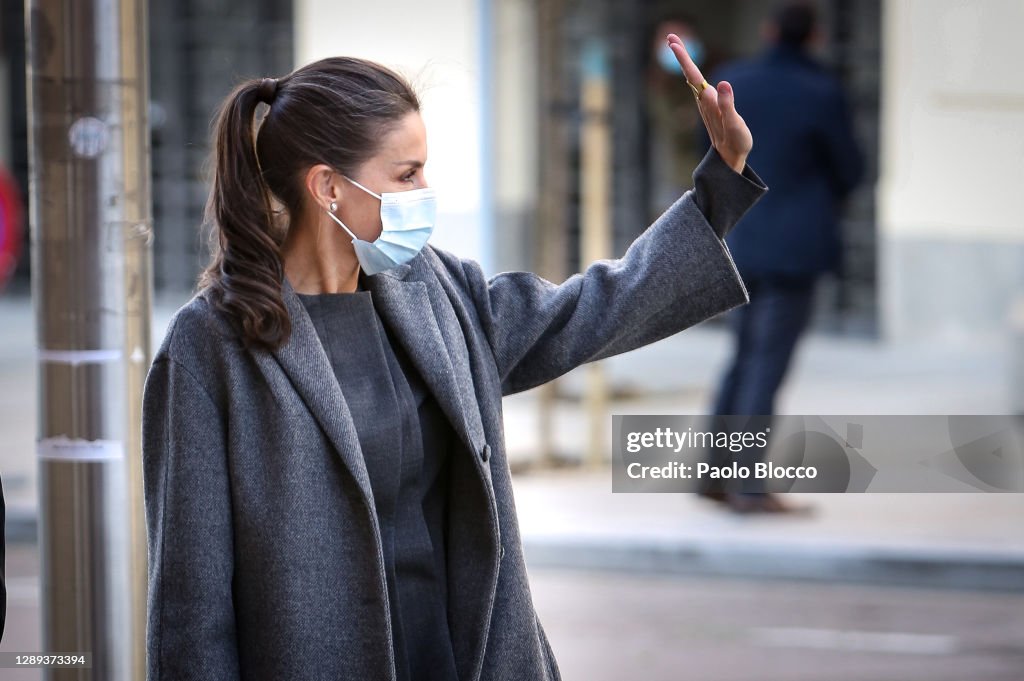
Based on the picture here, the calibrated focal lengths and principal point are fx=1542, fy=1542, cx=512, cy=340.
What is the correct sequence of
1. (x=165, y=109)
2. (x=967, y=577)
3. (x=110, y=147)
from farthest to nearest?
(x=165, y=109) < (x=967, y=577) < (x=110, y=147)

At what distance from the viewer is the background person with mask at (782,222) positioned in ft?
21.7

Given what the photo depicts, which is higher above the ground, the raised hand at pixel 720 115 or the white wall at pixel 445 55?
the white wall at pixel 445 55

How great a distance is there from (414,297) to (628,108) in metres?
11.2

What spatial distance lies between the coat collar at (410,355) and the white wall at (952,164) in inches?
376

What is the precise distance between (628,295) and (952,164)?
9508 millimetres

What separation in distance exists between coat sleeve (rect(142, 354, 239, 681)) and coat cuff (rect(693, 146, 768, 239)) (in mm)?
844

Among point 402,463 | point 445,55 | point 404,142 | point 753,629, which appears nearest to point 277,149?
point 404,142

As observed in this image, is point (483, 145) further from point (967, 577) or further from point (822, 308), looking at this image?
point (967, 577)

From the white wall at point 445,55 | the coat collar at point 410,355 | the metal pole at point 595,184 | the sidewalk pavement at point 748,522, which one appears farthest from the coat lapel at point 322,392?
the white wall at point 445,55

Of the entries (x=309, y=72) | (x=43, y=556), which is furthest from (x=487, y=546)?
(x=43, y=556)

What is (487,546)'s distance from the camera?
7.86 feet

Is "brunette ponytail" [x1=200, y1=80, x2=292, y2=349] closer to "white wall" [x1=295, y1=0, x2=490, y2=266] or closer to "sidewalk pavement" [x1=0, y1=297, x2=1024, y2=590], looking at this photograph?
"sidewalk pavement" [x1=0, y1=297, x2=1024, y2=590]
